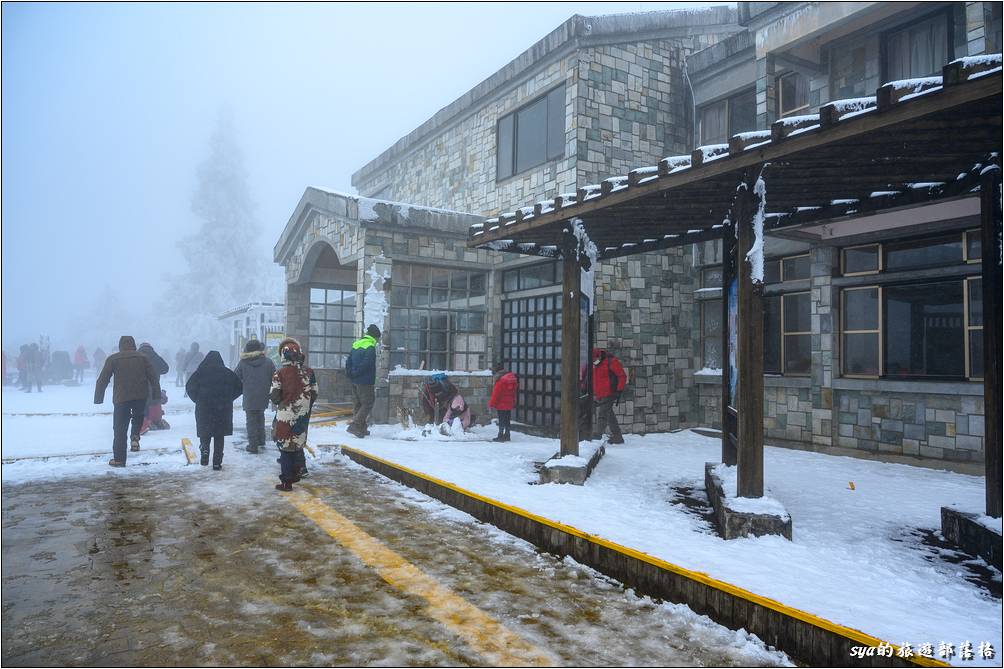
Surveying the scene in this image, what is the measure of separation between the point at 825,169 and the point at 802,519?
3.05 m

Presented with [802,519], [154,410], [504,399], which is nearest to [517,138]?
[504,399]

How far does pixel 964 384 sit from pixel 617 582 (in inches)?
252

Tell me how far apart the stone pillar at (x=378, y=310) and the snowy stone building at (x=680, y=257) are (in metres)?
0.04

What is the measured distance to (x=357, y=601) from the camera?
12.7 ft

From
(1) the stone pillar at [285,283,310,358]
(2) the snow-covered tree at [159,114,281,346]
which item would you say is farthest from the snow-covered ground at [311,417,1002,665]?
(2) the snow-covered tree at [159,114,281,346]

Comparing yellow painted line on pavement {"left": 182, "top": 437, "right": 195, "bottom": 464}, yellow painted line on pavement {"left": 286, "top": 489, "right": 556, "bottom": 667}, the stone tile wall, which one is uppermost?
the stone tile wall

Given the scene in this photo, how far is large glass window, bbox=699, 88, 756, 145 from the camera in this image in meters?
11.6

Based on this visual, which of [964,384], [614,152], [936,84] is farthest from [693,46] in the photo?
[936,84]

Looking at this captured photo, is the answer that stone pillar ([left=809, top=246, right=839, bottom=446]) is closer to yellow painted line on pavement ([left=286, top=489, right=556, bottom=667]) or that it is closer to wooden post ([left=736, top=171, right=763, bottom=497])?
wooden post ([left=736, top=171, right=763, bottom=497])

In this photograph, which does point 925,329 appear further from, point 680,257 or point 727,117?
point 727,117

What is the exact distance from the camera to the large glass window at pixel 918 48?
8.57 meters

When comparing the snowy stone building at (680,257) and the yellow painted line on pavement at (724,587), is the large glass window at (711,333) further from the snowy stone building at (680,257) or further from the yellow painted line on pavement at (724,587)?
the yellow painted line on pavement at (724,587)

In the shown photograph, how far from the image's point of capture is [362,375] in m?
10.4

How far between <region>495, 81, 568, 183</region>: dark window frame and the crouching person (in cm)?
700
